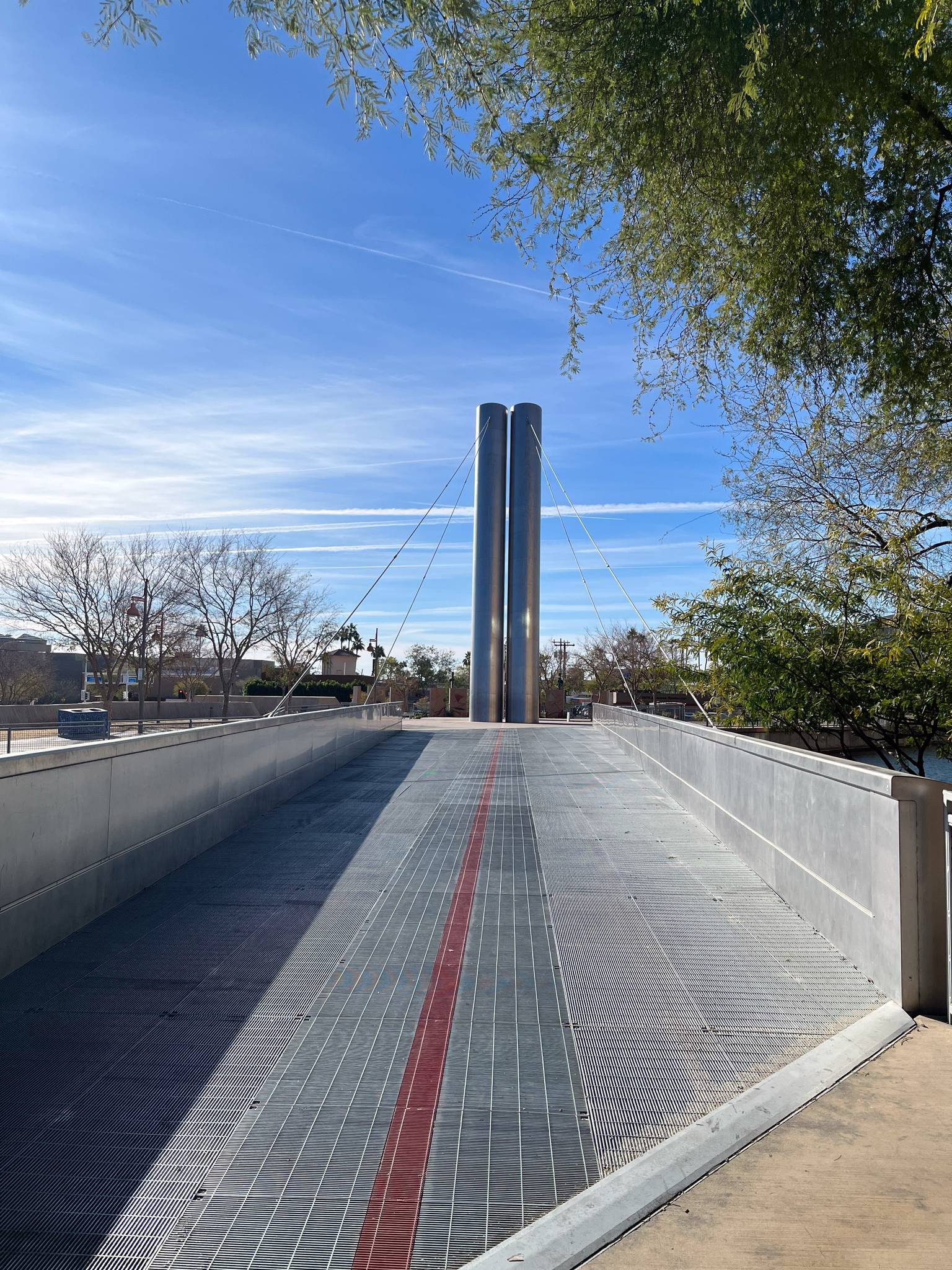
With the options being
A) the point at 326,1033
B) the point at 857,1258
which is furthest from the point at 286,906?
the point at 857,1258

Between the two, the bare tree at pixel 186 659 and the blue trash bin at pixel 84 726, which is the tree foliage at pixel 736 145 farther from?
the bare tree at pixel 186 659

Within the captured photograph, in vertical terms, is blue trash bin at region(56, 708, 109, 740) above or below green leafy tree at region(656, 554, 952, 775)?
below

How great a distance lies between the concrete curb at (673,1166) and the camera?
8.48ft

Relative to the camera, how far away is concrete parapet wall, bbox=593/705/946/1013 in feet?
14.0

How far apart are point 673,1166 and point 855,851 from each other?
241 centimetres

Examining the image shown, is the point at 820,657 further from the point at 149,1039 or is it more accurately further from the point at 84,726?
the point at 84,726

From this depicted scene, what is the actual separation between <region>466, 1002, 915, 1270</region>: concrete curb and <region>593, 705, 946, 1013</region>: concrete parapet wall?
0.44 m

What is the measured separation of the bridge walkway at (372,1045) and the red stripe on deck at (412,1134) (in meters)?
0.01

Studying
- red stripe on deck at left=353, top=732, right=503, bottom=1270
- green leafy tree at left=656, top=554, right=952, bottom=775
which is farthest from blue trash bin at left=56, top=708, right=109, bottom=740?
red stripe on deck at left=353, top=732, right=503, bottom=1270

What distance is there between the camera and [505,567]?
43.6 meters

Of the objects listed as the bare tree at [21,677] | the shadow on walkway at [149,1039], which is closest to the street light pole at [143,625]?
the bare tree at [21,677]

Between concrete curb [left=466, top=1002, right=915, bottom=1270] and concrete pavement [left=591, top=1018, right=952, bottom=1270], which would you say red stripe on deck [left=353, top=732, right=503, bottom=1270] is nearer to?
concrete curb [left=466, top=1002, right=915, bottom=1270]

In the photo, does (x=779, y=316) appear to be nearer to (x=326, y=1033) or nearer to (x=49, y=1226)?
(x=326, y=1033)

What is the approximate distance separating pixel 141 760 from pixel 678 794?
6692 millimetres
